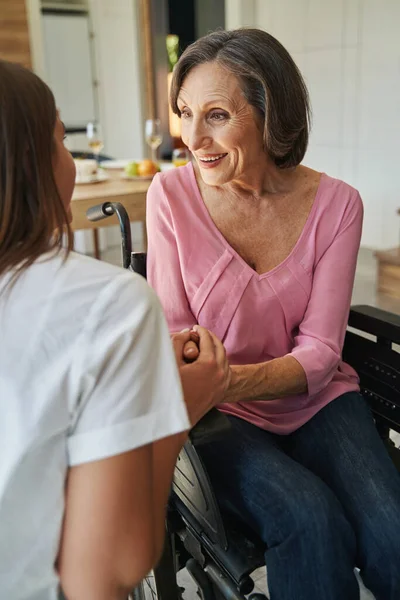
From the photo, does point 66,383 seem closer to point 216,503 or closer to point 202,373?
point 202,373

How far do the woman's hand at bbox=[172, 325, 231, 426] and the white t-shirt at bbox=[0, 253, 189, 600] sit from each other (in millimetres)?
261

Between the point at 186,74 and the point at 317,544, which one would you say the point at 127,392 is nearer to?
the point at 317,544

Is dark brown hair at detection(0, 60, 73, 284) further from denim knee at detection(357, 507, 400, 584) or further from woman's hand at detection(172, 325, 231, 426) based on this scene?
denim knee at detection(357, 507, 400, 584)

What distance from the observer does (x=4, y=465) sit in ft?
2.05

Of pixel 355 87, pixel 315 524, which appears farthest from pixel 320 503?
pixel 355 87

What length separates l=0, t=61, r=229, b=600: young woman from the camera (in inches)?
23.7

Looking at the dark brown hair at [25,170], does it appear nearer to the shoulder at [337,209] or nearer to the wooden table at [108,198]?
the shoulder at [337,209]

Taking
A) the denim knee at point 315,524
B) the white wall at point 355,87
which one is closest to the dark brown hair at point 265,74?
the denim knee at point 315,524

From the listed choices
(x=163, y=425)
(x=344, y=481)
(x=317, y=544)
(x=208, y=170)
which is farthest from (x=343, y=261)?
(x=163, y=425)

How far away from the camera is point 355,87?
4.59m

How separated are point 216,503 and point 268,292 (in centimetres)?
46

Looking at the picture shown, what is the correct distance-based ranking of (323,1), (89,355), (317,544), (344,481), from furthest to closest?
(323,1) < (344,481) < (317,544) < (89,355)

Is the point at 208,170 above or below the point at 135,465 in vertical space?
above

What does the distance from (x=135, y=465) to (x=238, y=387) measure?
548 millimetres
